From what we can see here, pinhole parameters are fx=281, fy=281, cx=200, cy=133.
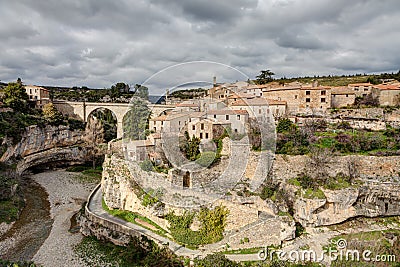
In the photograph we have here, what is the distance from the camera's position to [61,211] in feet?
71.9

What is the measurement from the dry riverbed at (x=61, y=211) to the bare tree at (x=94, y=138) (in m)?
4.91

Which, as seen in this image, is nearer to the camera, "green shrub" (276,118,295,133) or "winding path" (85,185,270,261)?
"winding path" (85,185,270,261)

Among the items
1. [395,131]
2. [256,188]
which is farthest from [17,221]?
[395,131]

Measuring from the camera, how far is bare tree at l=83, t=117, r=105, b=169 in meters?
37.8

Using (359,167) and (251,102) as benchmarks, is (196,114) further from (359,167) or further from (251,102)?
(359,167)

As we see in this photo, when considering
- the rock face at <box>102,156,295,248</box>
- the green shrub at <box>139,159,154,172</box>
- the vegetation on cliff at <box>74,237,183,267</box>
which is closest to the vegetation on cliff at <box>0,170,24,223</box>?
the vegetation on cliff at <box>74,237,183,267</box>

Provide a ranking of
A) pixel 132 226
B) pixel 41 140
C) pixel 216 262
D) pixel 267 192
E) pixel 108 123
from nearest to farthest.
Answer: pixel 216 262
pixel 267 192
pixel 132 226
pixel 41 140
pixel 108 123

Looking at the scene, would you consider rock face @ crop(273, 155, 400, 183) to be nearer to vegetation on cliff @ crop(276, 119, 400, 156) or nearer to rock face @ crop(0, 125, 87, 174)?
vegetation on cliff @ crop(276, 119, 400, 156)

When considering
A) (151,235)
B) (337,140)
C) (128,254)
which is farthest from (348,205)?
(128,254)

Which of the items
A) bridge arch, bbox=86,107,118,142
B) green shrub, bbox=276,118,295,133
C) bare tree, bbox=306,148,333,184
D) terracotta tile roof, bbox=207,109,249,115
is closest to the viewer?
bare tree, bbox=306,148,333,184

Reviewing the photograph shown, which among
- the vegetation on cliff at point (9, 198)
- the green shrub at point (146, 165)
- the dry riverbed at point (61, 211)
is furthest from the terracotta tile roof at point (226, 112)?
the vegetation on cliff at point (9, 198)

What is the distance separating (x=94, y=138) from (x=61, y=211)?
19.1m

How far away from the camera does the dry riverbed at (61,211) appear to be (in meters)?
15.1

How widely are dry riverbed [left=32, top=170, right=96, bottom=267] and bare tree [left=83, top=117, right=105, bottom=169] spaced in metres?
4.91
